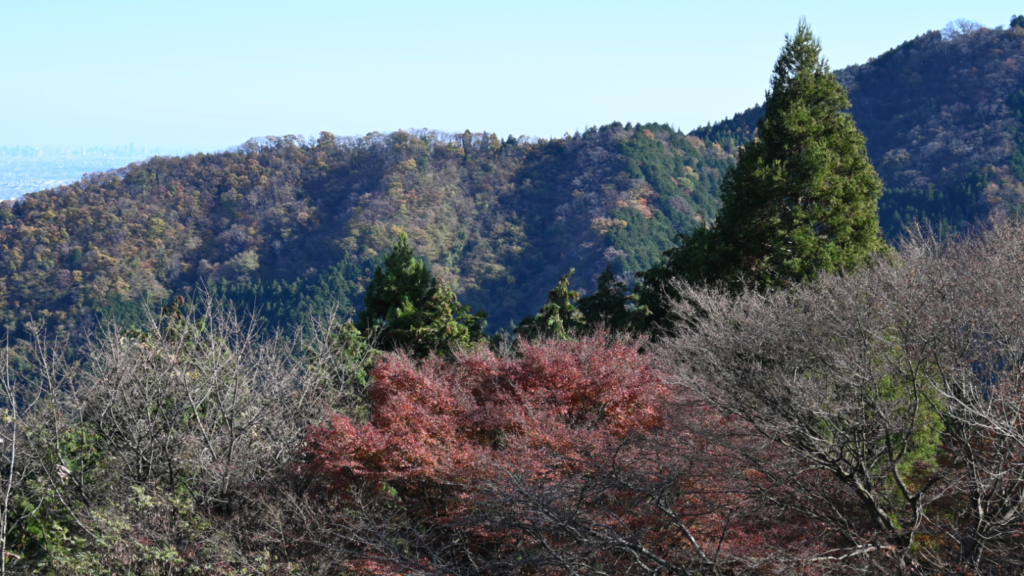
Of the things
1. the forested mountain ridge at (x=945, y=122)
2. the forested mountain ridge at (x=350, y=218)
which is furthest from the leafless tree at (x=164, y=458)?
the forested mountain ridge at (x=350, y=218)

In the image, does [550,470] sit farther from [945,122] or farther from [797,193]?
[945,122]

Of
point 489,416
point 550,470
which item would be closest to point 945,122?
point 489,416

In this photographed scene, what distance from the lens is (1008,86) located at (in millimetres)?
56875

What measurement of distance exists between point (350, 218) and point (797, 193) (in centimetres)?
5726

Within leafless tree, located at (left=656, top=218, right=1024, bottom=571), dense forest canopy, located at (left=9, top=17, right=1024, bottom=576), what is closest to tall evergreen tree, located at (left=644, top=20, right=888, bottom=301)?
Answer: dense forest canopy, located at (left=9, top=17, right=1024, bottom=576)

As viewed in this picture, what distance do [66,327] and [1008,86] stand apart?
226 ft

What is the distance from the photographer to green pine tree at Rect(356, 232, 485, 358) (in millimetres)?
19328

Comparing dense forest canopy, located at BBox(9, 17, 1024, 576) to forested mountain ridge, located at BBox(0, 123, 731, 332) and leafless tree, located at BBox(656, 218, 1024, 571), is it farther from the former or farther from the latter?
forested mountain ridge, located at BBox(0, 123, 731, 332)

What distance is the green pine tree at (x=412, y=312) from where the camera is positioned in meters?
19.3

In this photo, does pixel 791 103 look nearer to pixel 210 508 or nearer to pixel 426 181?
pixel 210 508

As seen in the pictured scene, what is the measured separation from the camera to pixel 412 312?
19.4 metres

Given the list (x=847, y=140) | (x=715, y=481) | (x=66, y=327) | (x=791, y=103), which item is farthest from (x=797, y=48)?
(x=66, y=327)

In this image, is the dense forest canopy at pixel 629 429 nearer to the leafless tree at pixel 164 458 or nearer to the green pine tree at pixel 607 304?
the leafless tree at pixel 164 458

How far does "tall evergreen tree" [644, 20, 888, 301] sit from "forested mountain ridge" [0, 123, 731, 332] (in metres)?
42.0
